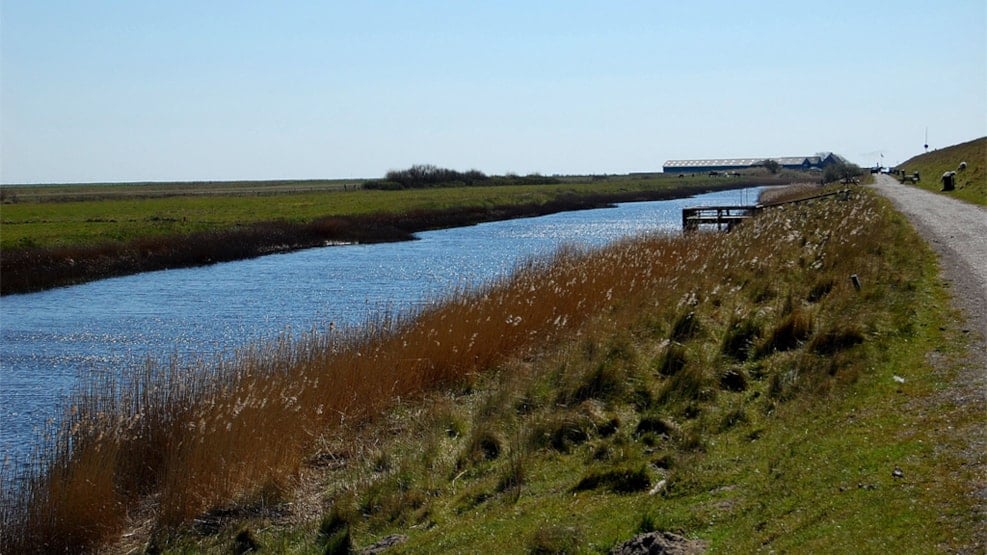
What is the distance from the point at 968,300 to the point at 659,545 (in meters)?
7.90

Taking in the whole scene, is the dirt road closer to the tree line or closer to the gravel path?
the gravel path

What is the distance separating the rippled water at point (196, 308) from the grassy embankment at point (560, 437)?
8.36 ft

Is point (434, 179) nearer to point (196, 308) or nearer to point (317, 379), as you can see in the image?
point (196, 308)

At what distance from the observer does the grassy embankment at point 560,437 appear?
7434 mm

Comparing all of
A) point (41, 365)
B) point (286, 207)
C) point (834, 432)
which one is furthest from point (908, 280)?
point (286, 207)

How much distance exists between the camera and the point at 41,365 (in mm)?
20703

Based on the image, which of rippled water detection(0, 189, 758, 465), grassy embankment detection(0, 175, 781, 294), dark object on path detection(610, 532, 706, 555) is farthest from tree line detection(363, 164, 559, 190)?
dark object on path detection(610, 532, 706, 555)

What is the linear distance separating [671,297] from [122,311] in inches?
723

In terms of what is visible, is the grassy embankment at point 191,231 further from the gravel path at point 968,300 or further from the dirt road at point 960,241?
the gravel path at point 968,300

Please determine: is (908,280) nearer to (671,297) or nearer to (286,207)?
(671,297)

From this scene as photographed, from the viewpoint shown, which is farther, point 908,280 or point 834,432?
point 908,280

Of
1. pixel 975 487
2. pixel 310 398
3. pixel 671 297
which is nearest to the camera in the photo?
pixel 975 487

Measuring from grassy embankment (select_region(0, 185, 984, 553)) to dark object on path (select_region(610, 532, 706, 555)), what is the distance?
7.5 inches

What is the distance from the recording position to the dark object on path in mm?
6789
